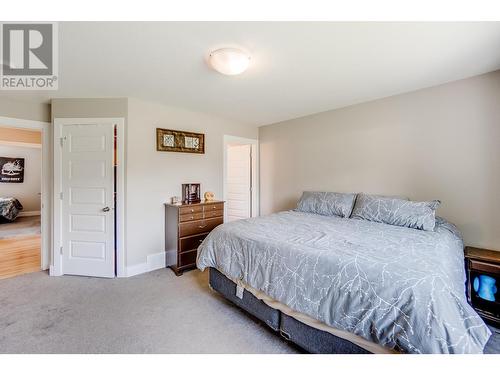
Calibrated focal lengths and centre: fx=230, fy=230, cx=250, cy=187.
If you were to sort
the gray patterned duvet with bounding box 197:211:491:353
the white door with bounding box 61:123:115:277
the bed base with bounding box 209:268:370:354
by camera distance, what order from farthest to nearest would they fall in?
the white door with bounding box 61:123:115:277, the bed base with bounding box 209:268:370:354, the gray patterned duvet with bounding box 197:211:491:353

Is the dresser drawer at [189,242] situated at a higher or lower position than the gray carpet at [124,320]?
higher

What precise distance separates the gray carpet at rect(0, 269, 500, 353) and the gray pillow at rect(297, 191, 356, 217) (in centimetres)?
163

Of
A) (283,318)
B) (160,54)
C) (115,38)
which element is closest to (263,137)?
(160,54)

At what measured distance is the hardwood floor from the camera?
3.08 metres

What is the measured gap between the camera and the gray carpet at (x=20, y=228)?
190 inches

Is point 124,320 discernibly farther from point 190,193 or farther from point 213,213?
point 190,193

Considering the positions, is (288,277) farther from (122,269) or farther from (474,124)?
(474,124)

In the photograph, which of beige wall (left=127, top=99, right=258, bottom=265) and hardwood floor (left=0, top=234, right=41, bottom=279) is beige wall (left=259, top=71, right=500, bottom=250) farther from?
hardwood floor (left=0, top=234, right=41, bottom=279)

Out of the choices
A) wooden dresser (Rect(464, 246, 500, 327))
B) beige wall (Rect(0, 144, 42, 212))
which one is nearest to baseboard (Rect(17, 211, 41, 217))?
beige wall (Rect(0, 144, 42, 212))

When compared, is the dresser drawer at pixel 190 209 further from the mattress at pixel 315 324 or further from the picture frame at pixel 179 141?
the mattress at pixel 315 324

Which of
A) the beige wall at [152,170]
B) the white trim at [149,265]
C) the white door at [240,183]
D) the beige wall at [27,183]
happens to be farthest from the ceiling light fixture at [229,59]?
the beige wall at [27,183]

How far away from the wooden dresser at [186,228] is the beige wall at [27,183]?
641 centimetres

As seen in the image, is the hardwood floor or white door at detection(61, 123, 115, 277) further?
the hardwood floor

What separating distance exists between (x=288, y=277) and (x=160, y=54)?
6.63 feet
